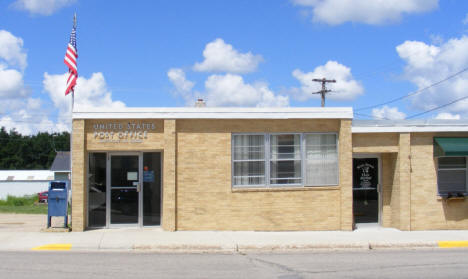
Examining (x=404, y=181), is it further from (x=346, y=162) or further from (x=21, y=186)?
(x=21, y=186)

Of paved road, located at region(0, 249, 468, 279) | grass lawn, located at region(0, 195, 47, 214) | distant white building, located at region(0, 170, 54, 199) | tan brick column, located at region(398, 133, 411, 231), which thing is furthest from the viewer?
distant white building, located at region(0, 170, 54, 199)

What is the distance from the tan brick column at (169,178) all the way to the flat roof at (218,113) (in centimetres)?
A: 37

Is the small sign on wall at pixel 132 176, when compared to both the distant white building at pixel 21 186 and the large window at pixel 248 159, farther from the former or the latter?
the distant white building at pixel 21 186

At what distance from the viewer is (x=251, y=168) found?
14.5m

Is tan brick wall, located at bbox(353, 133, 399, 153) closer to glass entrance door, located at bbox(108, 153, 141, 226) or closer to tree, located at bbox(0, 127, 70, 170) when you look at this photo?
glass entrance door, located at bbox(108, 153, 141, 226)

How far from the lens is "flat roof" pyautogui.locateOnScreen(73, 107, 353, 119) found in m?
13.9

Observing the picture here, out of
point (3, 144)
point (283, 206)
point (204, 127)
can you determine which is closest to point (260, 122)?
point (204, 127)

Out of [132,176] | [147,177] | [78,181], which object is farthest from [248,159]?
[78,181]

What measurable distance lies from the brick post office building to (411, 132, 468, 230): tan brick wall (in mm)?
30

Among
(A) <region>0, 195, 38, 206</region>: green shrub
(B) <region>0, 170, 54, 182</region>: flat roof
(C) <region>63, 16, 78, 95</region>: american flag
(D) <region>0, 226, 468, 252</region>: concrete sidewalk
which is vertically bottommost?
(A) <region>0, 195, 38, 206</region>: green shrub

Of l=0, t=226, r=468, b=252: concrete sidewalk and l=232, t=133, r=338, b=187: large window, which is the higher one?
l=232, t=133, r=338, b=187: large window

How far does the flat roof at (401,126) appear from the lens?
14844mm

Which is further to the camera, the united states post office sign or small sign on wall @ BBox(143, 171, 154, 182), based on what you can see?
small sign on wall @ BBox(143, 171, 154, 182)

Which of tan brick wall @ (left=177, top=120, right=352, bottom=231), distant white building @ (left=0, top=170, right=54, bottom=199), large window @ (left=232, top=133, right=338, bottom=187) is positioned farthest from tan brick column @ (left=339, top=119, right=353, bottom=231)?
distant white building @ (left=0, top=170, right=54, bottom=199)
